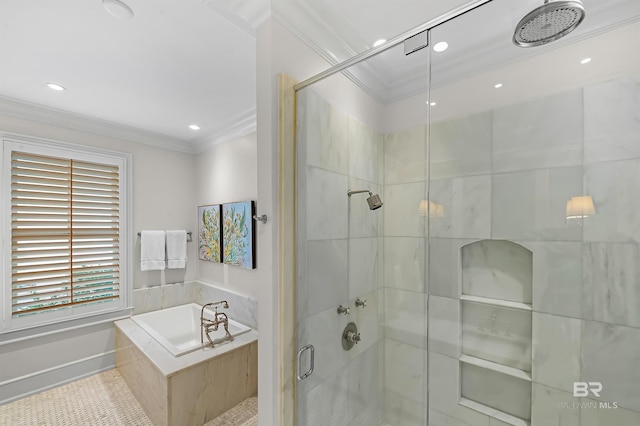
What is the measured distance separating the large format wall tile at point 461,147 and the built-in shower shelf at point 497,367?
98 cm

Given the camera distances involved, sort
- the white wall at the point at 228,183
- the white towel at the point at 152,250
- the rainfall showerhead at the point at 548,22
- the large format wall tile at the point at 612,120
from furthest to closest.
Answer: the white towel at the point at 152,250 → the white wall at the point at 228,183 → the large format wall tile at the point at 612,120 → the rainfall showerhead at the point at 548,22

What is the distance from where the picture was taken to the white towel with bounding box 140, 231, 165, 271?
3.10 metres

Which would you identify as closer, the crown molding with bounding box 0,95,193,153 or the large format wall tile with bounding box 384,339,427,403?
the large format wall tile with bounding box 384,339,427,403

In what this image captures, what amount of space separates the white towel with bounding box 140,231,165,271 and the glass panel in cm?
303

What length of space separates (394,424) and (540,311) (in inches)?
36.5

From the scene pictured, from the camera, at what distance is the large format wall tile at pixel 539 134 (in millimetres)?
1178

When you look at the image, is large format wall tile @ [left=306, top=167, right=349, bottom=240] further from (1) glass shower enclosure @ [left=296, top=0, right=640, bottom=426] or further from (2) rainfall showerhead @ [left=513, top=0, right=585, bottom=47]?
(2) rainfall showerhead @ [left=513, top=0, right=585, bottom=47]

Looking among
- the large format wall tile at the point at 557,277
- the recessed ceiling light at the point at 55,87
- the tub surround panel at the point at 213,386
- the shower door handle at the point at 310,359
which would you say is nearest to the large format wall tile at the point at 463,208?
the large format wall tile at the point at 557,277

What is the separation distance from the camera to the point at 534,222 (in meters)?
1.27

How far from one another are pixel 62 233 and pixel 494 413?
3.71 m

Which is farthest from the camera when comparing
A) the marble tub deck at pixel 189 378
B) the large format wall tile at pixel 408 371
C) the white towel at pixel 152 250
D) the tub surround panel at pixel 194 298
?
the white towel at pixel 152 250

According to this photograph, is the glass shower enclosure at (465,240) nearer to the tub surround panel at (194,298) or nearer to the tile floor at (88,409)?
the tile floor at (88,409)

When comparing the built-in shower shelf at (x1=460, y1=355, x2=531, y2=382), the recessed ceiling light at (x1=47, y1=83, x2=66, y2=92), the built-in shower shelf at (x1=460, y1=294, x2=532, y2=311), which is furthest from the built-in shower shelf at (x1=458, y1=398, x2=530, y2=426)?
the recessed ceiling light at (x1=47, y1=83, x2=66, y2=92)

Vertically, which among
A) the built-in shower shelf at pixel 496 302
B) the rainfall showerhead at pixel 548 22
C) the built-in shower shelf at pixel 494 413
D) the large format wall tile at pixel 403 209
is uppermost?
the rainfall showerhead at pixel 548 22
